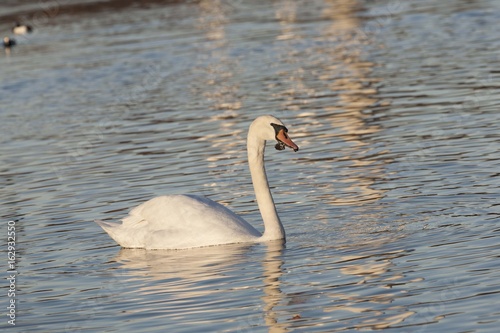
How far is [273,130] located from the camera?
13.5 metres

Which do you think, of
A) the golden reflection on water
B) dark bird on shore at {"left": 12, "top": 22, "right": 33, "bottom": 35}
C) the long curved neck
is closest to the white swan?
the long curved neck

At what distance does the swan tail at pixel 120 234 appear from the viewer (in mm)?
13641

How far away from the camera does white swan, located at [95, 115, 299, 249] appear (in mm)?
13336

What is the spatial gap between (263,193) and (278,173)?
3.44 m

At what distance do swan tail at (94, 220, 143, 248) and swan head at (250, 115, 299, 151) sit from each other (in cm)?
182

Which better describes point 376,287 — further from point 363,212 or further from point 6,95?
point 6,95

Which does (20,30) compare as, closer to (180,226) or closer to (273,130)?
(180,226)

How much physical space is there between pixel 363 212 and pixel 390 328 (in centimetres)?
467

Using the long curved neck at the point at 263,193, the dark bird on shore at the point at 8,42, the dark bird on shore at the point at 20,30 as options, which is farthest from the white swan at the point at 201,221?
the dark bird on shore at the point at 20,30

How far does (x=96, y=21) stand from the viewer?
45562 mm

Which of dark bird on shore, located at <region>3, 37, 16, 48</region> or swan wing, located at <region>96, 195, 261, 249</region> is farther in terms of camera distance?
dark bird on shore, located at <region>3, 37, 16, 48</region>

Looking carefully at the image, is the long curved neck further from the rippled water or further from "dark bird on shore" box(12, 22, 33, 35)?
"dark bird on shore" box(12, 22, 33, 35)

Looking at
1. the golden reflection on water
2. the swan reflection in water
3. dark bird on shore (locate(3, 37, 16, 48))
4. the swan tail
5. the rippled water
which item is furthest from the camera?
dark bird on shore (locate(3, 37, 16, 48))

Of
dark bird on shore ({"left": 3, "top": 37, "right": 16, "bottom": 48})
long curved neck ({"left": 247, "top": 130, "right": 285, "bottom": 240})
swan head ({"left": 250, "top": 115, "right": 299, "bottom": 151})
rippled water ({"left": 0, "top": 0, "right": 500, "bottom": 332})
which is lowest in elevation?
dark bird on shore ({"left": 3, "top": 37, "right": 16, "bottom": 48})
